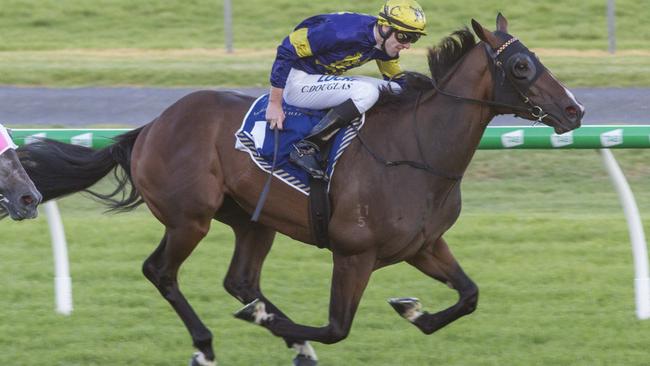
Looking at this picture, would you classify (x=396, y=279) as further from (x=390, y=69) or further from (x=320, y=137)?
(x=320, y=137)

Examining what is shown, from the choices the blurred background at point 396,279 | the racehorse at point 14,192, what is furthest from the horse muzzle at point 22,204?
the blurred background at point 396,279

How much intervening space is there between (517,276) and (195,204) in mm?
2141

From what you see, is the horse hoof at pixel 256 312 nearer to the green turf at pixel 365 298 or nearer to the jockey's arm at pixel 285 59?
the green turf at pixel 365 298

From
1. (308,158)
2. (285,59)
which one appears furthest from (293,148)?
(285,59)

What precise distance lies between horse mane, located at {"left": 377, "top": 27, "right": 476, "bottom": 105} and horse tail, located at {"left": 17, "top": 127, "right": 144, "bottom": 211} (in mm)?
1446

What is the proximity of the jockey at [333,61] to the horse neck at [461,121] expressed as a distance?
0.29 metres

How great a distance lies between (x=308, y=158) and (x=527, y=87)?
1051mm

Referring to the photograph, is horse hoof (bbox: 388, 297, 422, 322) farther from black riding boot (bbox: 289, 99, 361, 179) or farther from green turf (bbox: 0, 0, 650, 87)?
green turf (bbox: 0, 0, 650, 87)

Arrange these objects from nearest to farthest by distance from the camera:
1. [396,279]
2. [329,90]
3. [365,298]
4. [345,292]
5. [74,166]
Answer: [345,292] < [329,90] < [74,166] < [365,298] < [396,279]

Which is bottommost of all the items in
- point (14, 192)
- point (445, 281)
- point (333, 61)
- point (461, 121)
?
point (445, 281)

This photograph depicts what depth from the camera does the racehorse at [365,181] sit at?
5305mm

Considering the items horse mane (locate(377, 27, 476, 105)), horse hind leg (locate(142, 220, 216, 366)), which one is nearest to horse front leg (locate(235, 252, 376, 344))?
horse hind leg (locate(142, 220, 216, 366))

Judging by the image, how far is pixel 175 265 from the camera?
593cm

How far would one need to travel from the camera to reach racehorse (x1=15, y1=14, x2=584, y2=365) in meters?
5.30
